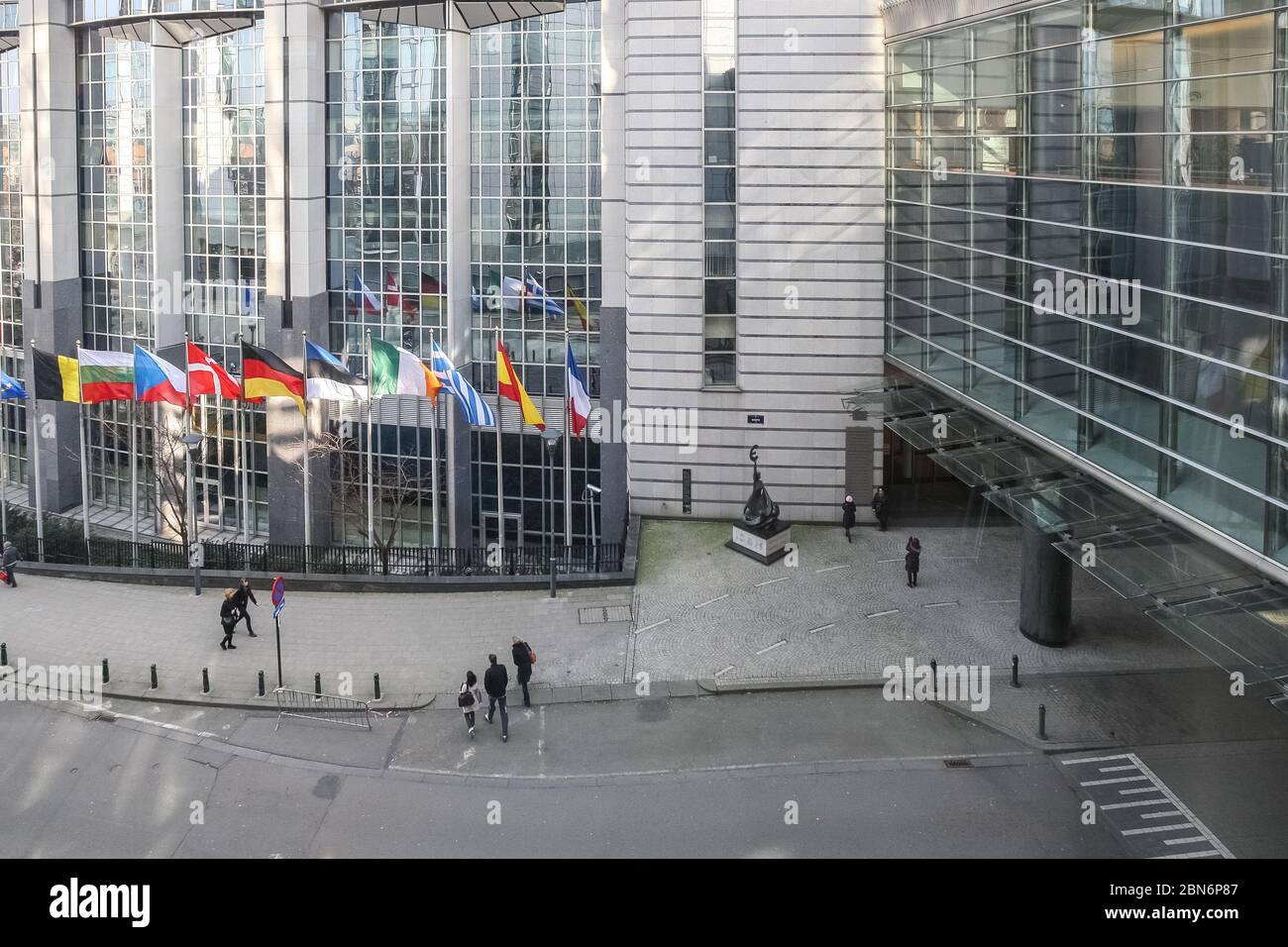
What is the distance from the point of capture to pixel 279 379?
32719 millimetres

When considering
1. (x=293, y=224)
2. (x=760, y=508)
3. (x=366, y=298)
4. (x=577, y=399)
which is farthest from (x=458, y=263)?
(x=760, y=508)

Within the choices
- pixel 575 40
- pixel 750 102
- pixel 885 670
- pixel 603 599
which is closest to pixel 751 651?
pixel 885 670

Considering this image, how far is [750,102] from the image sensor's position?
34.0 m

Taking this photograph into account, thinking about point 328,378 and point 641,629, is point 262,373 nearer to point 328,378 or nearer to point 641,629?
point 328,378

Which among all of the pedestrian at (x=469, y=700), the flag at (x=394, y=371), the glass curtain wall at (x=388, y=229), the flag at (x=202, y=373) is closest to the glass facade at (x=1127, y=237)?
the pedestrian at (x=469, y=700)

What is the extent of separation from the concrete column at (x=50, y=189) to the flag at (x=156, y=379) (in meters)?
14.8

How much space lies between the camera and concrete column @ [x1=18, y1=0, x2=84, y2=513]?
4578cm

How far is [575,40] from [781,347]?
12206 mm

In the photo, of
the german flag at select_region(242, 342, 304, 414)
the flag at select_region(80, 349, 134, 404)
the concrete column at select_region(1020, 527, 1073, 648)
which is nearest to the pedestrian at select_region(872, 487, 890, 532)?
the concrete column at select_region(1020, 527, 1073, 648)

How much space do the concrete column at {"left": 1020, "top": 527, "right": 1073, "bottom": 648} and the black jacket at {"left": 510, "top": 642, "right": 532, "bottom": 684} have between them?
10577mm

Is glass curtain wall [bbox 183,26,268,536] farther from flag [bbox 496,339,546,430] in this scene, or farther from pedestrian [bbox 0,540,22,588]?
flag [bbox 496,339,546,430]

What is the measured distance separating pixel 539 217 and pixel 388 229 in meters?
5.22

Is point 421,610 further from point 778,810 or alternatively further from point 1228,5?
point 1228,5
